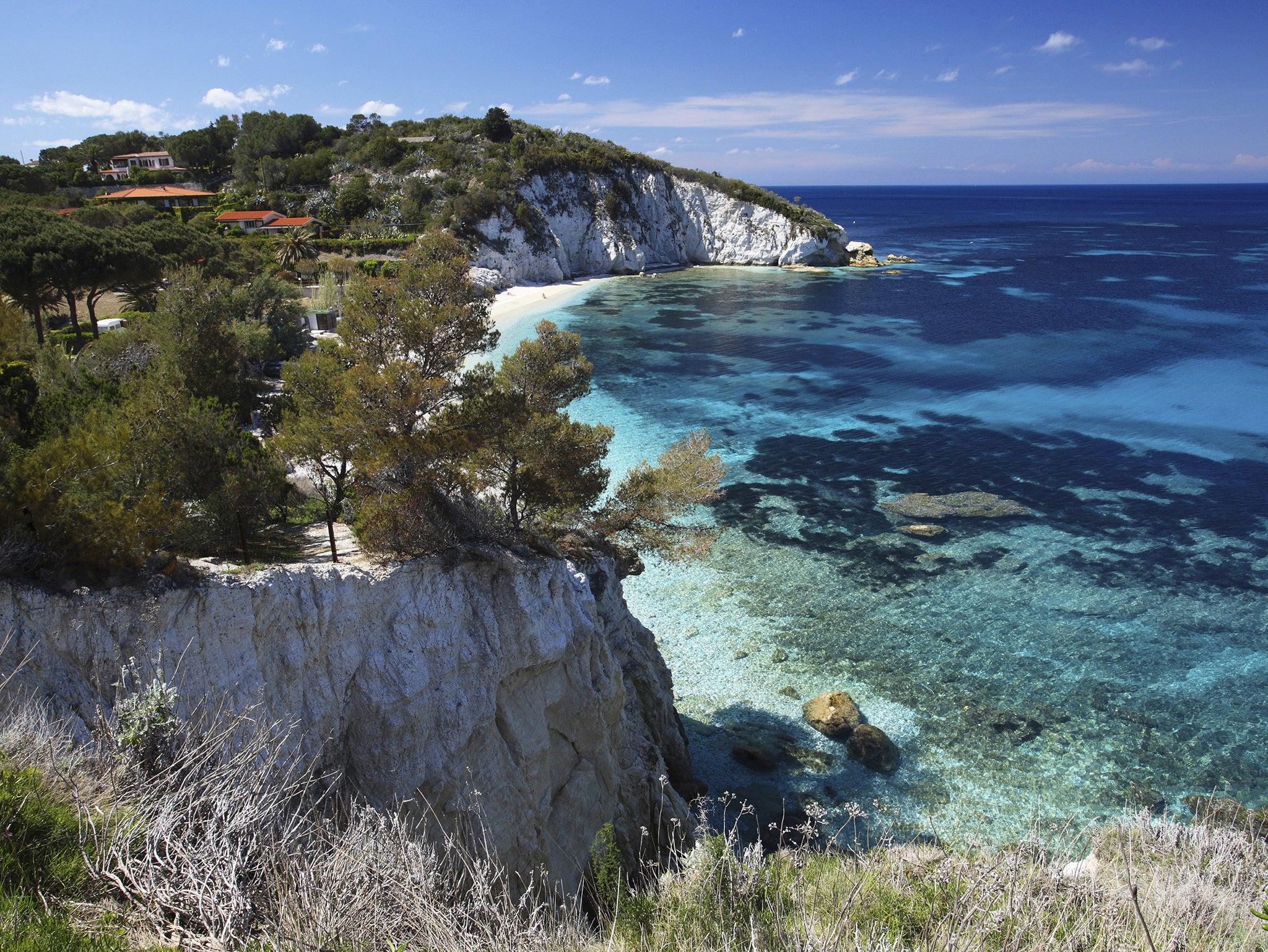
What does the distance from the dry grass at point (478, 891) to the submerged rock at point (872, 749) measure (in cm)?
813

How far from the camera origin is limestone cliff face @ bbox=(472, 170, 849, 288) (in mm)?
70500

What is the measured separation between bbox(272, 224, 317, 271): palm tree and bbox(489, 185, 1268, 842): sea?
16758 mm

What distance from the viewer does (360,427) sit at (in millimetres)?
11516

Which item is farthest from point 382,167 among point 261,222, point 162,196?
point 162,196

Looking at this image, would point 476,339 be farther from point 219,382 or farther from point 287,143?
point 287,143

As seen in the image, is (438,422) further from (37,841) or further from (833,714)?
(833,714)

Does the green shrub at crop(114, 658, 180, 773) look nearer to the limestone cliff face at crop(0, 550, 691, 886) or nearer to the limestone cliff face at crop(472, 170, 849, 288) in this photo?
the limestone cliff face at crop(0, 550, 691, 886)

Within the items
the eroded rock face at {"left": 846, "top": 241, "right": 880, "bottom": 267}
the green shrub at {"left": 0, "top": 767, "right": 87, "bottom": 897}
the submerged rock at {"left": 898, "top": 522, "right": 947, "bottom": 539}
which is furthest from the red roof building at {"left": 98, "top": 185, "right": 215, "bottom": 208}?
the eroded rock face at {"left": 846, "top": 241, "right": 880, "bottom": 267}

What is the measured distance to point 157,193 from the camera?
63312 mm

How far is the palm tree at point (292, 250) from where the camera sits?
5025 cm

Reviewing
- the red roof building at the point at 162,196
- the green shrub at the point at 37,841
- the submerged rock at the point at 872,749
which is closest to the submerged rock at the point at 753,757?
the submerged rock at the point at 872,749

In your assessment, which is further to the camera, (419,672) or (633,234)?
(633,234)

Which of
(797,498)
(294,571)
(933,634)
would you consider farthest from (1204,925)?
(797,498)

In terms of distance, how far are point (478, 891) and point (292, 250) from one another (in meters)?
54.1
